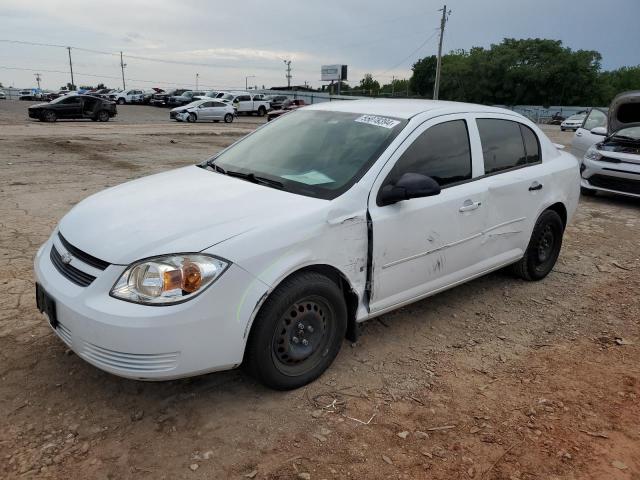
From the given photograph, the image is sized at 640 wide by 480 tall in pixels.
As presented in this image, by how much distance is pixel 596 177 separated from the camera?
934cm

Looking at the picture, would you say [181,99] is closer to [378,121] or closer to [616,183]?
[616,183]

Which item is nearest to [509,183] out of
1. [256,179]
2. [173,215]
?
[256,179]

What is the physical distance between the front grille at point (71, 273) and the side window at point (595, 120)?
11.8 metres

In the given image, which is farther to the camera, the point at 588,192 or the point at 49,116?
the point at 49,116

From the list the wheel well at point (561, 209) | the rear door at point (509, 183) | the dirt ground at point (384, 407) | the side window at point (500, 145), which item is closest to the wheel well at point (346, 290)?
the dirt ground at point (384, 407)

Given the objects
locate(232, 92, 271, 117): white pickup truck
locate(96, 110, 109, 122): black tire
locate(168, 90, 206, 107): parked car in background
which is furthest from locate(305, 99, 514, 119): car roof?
locate(168, 90, 206, 107): parked car in background

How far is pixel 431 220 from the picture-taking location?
3.53 metres

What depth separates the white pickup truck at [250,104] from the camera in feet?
130

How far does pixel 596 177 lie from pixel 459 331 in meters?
6.91

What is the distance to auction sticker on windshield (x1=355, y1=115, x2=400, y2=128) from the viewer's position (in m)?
3.58

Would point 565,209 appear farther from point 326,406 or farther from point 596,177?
point 596,177

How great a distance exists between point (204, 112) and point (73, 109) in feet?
24.8

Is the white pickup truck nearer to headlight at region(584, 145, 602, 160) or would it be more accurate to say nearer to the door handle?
headlight at region(584, 145, 602, 160)

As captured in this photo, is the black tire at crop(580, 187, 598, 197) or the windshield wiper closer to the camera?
the windshield wiper
